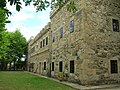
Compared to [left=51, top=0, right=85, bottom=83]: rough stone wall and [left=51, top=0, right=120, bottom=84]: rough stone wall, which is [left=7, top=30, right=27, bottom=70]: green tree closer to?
[left=51, top=0, right=85, bottom=83]: rough stone wall

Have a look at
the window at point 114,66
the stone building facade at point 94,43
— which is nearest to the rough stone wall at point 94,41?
the stone building facade at point 94,43

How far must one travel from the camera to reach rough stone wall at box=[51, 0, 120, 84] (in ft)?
38.6

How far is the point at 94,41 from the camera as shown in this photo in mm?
12211

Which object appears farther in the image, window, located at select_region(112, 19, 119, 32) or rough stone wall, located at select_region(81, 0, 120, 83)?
window, located at select_region(112, 19, 119, 32)

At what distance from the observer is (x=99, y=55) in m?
12.2

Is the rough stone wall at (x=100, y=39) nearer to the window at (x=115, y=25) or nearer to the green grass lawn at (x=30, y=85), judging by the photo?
the window at (x=115, y=25)

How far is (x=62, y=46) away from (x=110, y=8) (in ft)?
18.3

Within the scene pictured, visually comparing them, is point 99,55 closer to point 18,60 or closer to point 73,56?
point 73,56

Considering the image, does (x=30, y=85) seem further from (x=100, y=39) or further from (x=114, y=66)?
(x=114, y=66)

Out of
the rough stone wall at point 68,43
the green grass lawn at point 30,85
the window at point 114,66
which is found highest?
the rough stone wall at point 68,43

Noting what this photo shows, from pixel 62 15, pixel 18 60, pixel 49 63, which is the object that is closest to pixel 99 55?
pixel 62 15

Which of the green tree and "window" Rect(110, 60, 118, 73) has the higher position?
the green tree

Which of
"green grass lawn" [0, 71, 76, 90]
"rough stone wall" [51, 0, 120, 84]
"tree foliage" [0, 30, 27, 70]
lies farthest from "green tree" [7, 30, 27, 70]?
"rough stone wall" [51, 0, 120, 84]

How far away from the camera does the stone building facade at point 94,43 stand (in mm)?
11812
